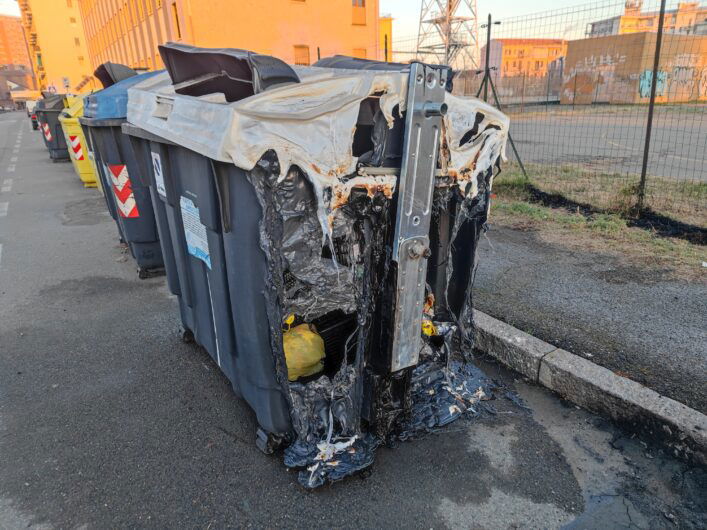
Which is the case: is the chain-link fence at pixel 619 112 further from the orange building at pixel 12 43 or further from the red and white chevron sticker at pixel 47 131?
the orange building at pixel 12 43


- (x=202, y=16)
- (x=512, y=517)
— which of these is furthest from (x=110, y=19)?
(x=512, y=517)

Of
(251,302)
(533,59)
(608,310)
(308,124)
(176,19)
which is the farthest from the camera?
(533,59)

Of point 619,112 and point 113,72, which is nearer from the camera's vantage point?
point 113,72

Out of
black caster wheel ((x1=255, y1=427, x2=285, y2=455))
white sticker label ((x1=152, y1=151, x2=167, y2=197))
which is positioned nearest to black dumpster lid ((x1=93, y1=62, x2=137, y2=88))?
white sticker label ((x1=152, y1=151, x2=167, y2=197))

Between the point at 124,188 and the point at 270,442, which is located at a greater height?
the point at 124,188

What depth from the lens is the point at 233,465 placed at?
243 centimetres

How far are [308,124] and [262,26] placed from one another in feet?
63.3

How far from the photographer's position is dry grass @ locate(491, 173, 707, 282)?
4.25 m

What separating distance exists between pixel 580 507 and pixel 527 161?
27.9ft

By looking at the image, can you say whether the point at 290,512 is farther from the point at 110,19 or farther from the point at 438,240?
the point at 110,19

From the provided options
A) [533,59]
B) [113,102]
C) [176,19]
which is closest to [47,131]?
[176,19]

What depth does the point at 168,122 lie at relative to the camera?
2.45 metres

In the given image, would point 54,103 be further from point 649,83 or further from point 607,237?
point 649,83

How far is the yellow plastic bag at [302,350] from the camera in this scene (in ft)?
8.02
